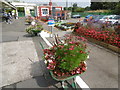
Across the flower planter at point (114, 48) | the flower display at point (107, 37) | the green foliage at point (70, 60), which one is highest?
the flower display at point (107, 37)

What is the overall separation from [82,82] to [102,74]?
84cm

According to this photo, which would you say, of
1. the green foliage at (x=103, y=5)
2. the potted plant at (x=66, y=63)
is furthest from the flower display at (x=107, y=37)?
the green foliage at (x=103, y=5)

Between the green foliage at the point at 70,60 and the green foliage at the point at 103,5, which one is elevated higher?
the green foliage at the point at 103,5

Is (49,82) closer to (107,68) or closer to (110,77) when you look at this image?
(110,77)

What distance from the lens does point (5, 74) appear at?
10.7 ft

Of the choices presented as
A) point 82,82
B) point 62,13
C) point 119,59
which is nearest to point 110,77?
point 82,82

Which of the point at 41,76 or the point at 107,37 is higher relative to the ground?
the point at 107,37

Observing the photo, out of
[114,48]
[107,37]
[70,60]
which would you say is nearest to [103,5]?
→ [107,37]

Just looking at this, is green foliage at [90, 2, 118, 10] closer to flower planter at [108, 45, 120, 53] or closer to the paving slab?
flower planter at [108, 45, 120, 53]

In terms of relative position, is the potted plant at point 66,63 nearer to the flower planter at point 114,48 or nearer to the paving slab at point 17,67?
the paving slab at point 17,67

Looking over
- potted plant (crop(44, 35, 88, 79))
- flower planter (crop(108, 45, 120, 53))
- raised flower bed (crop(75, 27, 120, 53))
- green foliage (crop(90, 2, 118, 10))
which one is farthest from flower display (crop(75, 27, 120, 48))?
green foliage (crop(90, 2, 118, 10))

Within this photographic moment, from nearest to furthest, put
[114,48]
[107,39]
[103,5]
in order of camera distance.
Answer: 1. [114,48]
2. [107,39]
3. [103,5]

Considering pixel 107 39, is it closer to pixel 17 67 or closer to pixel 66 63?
pixel 66 63

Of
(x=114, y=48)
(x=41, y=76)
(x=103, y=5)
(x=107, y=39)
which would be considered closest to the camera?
(x=41, y=76)
